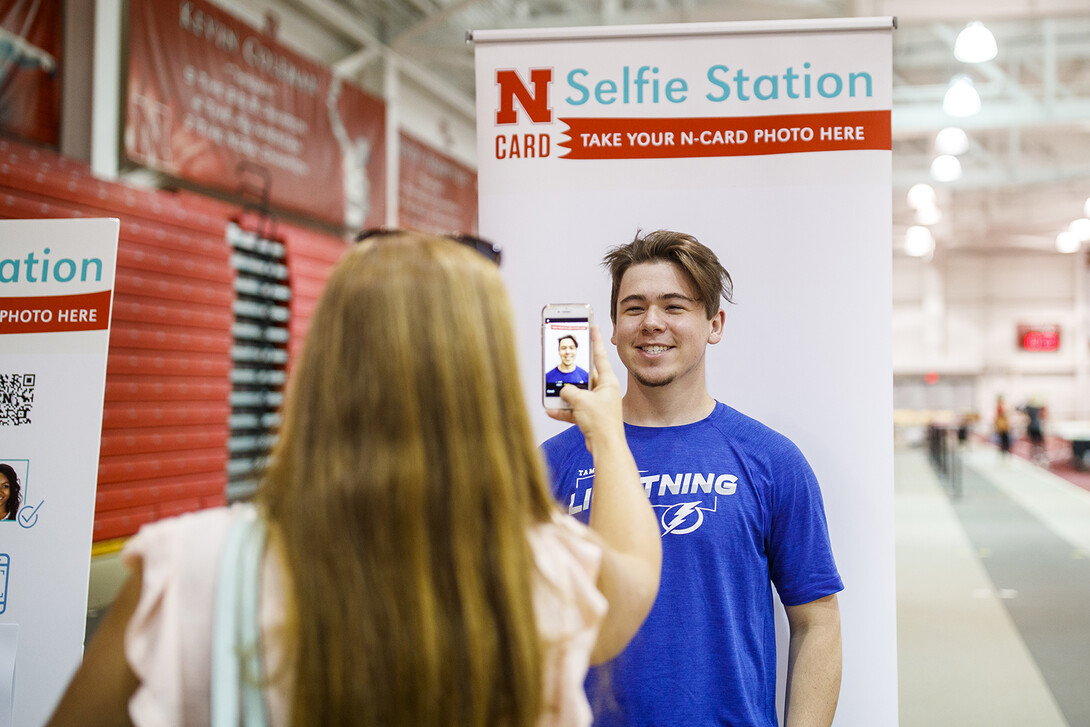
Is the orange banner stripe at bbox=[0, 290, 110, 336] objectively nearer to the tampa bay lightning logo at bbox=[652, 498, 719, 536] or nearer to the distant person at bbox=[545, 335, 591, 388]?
the distant person at bbox=[545, 335, 591, 388]

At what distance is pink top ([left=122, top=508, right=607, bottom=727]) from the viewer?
2.83 ft

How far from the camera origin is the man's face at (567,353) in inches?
58.7

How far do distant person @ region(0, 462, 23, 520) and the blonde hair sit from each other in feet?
5.62

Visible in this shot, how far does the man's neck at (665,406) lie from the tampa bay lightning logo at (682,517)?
0.19 m

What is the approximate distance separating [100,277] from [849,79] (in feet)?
6.53

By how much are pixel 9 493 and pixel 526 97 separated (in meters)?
1.71

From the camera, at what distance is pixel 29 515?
222 centimetres

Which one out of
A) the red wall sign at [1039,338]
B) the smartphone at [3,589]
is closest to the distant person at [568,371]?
the smartphone at [3,589]

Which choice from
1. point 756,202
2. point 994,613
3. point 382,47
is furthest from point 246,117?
point 994,613

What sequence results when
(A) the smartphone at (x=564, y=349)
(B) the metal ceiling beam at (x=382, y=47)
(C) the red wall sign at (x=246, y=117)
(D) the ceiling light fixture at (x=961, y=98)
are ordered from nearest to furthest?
(A) the smartphone at (x=564, y=349)
(C) the red wall sign at (x=246, y=117)
(D) the ceiling light fixture at (x=961, y=98)
(B) the metal ceiling beam at (x=382, y=47)

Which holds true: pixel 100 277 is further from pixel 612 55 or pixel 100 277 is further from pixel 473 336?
pixel 473 336

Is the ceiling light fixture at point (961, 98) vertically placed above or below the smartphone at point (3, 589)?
above

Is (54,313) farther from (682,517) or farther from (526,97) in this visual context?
(682,517)

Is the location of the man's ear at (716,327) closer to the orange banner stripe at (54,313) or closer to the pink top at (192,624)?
the pink top at (192,624)
